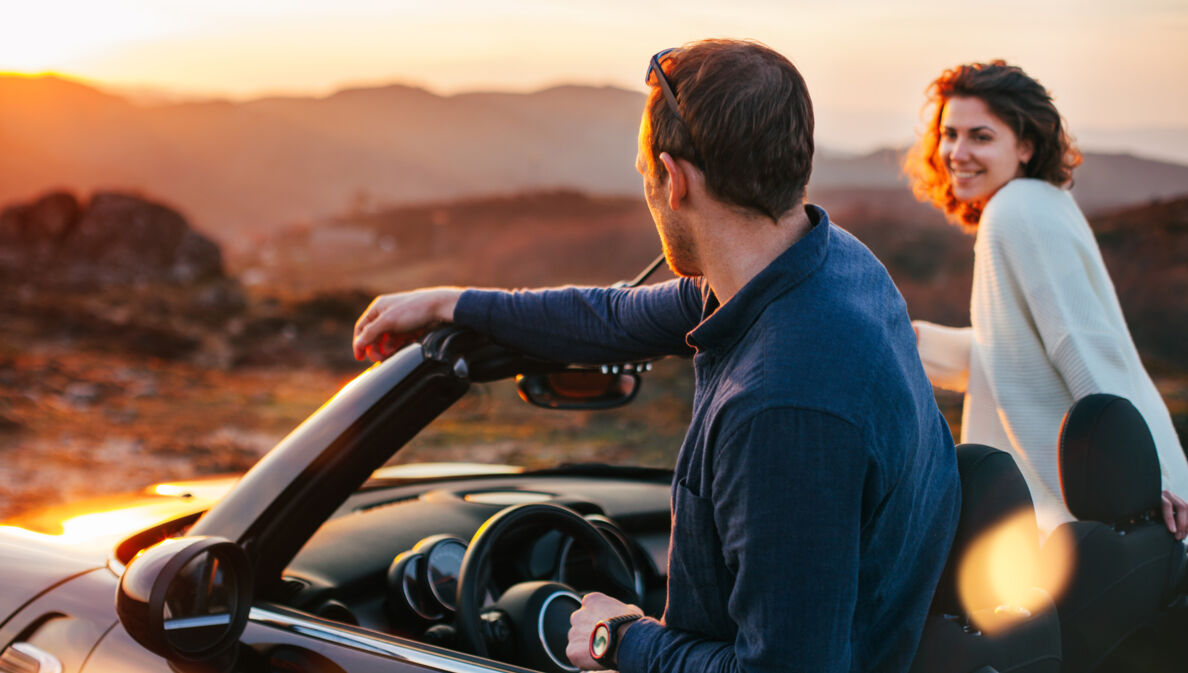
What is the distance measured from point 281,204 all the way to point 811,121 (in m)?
46.3

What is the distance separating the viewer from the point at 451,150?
4466 cm

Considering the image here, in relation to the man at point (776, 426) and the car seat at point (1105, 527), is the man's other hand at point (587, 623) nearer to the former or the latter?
the man at point (776, 426)

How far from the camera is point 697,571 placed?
148 centimetres

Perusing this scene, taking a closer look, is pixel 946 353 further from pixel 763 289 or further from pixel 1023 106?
pixel 763 289

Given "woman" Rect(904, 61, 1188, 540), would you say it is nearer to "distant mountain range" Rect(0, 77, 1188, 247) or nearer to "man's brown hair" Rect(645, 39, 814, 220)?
"man's brown hair" Rect(645, 39, 814, 220)

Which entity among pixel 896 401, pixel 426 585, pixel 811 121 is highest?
pixel 811 121

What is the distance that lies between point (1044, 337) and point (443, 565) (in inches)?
64.1

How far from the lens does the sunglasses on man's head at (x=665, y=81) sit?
150 cm

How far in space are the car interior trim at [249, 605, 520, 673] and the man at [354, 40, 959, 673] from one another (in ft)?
0.63

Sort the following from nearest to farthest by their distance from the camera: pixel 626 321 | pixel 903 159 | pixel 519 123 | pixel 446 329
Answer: pixel 446 329 → pixel 626 321 → pixel 903 159 → pixel 519 123

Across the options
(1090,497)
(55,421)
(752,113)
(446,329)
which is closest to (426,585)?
(446,329)

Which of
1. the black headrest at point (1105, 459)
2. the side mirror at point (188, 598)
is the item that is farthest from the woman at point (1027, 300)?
the side mirror at point (188, 598)

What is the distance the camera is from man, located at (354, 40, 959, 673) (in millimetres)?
1298

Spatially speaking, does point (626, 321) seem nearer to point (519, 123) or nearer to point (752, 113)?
point (752, 113)
